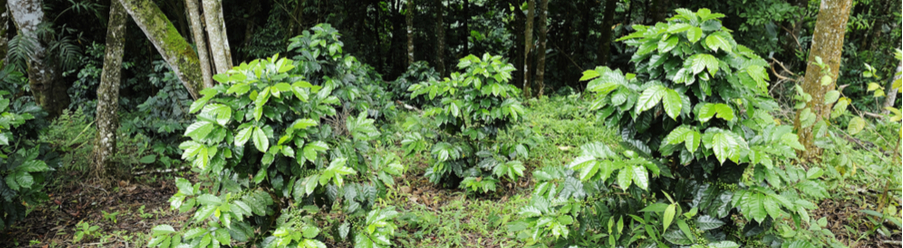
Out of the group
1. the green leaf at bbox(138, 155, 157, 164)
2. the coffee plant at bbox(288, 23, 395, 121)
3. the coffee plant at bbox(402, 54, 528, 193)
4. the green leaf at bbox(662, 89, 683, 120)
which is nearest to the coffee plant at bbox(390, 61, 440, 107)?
the coffee plant at bbox(288, 23, 395, 121)

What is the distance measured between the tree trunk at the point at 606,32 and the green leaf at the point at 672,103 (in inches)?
278

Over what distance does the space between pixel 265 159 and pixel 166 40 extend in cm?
200

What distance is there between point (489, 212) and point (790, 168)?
2.22 metres

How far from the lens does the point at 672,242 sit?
2.22 m

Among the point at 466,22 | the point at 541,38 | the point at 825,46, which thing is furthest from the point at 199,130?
the point at 466,22

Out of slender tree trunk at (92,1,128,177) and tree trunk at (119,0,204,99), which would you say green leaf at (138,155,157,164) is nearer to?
slender tree trunk at (92,1,128,177)

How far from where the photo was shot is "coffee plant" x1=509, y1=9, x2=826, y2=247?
194 cm

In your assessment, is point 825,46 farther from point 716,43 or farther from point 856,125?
point 716,43

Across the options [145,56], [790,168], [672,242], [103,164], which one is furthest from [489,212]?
[145,56]

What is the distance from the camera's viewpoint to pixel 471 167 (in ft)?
13.9

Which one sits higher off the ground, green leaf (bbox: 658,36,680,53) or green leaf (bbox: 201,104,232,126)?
green leaf (bbox: 658,36,680,53)

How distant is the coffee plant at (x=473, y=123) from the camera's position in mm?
3732

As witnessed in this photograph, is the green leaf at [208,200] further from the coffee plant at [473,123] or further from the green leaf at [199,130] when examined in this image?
the coffee plant at [473,123]

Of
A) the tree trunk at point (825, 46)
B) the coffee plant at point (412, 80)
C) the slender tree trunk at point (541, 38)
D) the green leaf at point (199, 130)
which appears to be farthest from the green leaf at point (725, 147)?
the coffee plant at point (412, 80)
